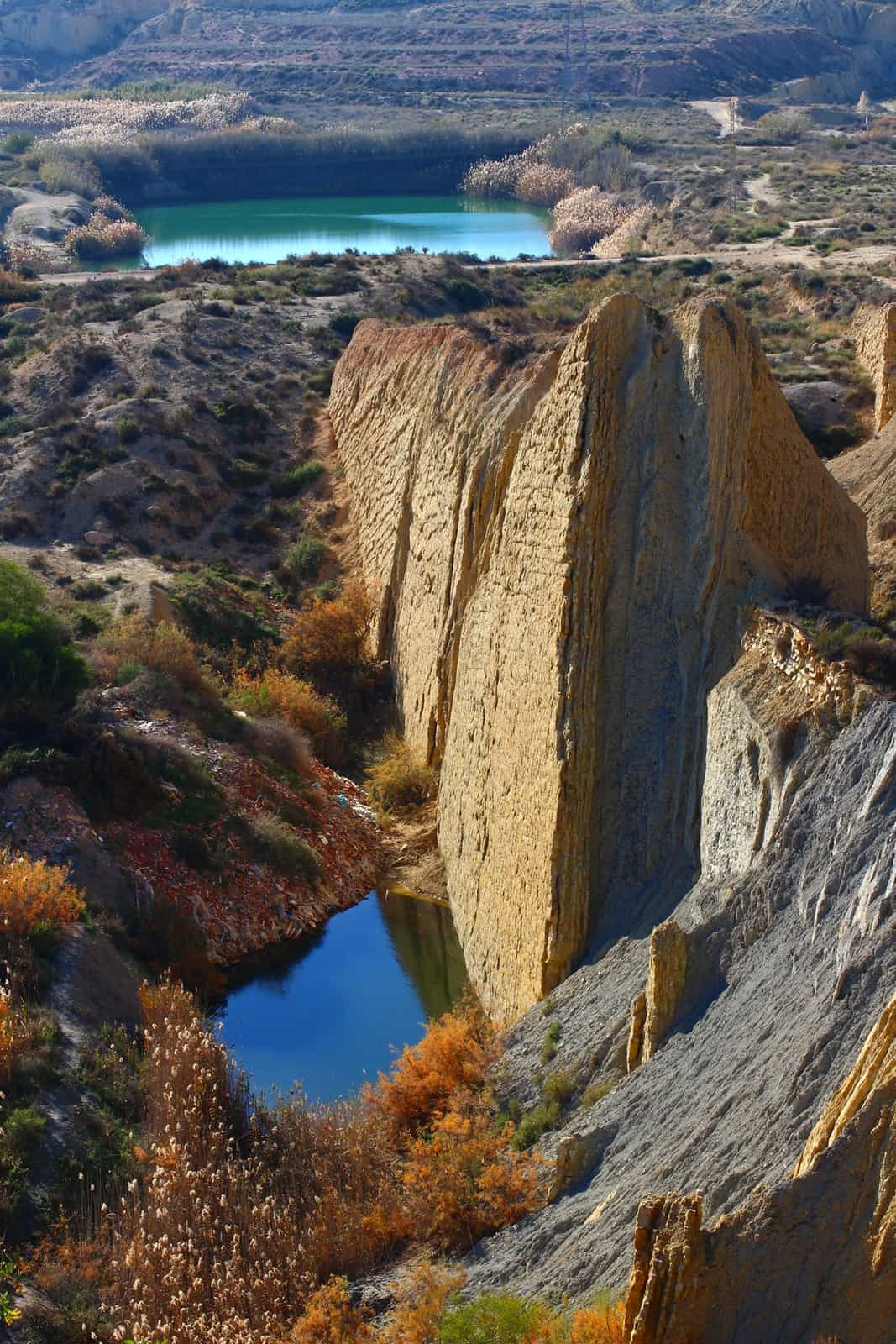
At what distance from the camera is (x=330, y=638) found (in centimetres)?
2598

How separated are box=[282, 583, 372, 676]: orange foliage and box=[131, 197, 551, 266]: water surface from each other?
41370 millimetres

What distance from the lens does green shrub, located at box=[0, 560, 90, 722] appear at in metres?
20.6

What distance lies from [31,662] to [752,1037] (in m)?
13.0

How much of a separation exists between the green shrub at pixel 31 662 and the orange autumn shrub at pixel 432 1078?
27.4ft

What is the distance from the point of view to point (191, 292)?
42406mm

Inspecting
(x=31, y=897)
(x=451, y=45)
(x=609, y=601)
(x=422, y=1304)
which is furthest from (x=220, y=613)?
(x=451, y=45)

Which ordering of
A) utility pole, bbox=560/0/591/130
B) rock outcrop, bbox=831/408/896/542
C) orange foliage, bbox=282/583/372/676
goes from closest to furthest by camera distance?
rock outcrop, bbox=831/408/896/542 → orange foliage, bbox=282/583/372/676 → utility pole, bbox=560/0/591/130

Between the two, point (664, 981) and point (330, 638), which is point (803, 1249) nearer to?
point (664, 981)

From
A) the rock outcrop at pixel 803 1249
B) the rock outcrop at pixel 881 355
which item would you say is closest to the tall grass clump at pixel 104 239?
the rock outcrop at pixel 881 355

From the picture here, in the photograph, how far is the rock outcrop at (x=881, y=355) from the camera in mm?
27531

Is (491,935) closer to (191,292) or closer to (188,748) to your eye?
(188,748)

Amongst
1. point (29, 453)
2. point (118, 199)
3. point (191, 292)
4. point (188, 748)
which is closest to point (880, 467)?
point (188, 748)

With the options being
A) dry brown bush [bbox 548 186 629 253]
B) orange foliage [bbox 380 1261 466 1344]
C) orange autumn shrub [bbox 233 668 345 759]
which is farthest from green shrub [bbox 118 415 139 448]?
dry brown bush [bbox 548 186 629 253]

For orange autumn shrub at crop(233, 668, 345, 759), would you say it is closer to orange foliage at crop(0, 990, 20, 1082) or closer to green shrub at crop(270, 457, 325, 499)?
green shrub at crop(270, 457, 325, 499)
